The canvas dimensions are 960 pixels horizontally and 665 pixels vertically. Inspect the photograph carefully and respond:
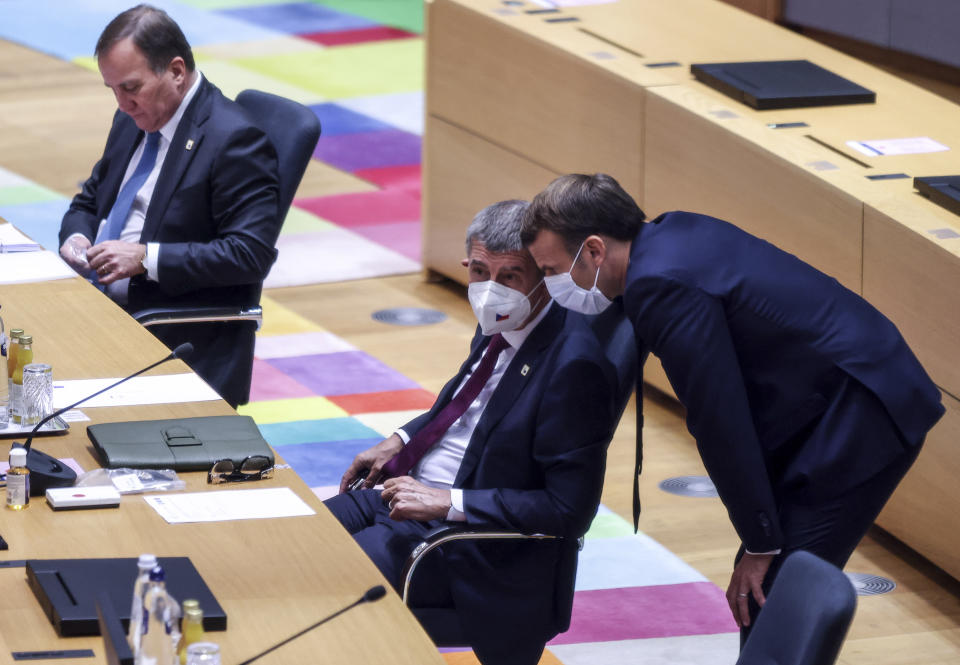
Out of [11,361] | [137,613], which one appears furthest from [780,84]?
[137,613]

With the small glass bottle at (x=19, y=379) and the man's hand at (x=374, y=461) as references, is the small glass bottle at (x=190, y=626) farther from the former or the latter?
the man's hand at (x=374, y=461)

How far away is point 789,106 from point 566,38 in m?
1.17

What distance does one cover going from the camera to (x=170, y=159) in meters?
4.69

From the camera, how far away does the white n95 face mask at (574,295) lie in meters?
3.32

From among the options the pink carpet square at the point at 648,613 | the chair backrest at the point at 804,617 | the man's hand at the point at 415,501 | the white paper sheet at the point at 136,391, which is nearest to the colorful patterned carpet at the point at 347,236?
the pink carpet square at the point at 648,613

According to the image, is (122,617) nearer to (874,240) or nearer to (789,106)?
(874,240)

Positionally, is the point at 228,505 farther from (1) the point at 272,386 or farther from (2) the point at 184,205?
(1) the point at 272,386

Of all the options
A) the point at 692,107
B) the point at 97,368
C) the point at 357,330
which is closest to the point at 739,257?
the point at 97,368

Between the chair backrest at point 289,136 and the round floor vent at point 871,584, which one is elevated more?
the chair backrest at point 289,136

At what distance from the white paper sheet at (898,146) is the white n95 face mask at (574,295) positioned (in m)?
1.99

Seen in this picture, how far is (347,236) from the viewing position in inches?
322

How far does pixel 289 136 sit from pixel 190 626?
2.57 m

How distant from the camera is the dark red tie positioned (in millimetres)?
3695

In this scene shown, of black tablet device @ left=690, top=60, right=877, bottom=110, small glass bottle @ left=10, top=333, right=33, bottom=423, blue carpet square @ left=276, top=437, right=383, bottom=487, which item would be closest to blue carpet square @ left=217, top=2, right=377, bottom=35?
black tablet device @ left=690, top=60, right=877, bottom=110
